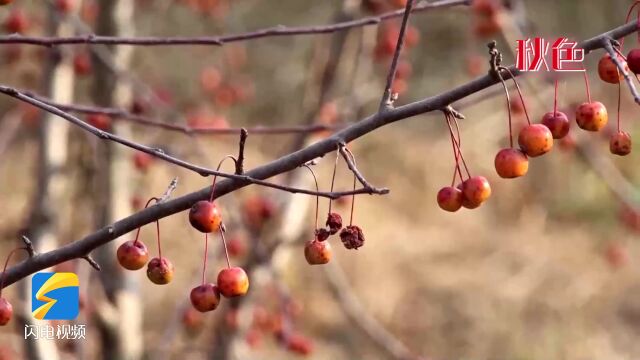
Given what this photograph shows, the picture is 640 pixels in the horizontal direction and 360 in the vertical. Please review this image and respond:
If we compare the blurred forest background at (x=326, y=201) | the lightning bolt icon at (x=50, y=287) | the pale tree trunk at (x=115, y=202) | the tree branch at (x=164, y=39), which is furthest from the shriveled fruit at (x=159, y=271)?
the pale tree trunk at (x=115, y=202)

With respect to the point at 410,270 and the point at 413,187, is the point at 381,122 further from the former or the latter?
the point at 413,187

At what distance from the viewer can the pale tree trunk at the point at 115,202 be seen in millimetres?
2018

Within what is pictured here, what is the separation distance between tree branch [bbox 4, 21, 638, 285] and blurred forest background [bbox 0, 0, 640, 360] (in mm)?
552

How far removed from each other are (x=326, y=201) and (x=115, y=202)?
249cm

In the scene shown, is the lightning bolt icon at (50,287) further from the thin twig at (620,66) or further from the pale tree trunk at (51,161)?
the thin twig at (620,66)

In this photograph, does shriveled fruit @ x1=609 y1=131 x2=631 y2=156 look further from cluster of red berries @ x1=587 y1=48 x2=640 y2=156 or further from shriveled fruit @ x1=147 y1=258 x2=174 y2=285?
shriveled fruit @ x1=147 y1=258 x2=174 y2=285

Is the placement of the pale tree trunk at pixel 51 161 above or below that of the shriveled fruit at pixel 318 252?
above

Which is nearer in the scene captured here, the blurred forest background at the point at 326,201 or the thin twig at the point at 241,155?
the thin twig at the point at 241,155

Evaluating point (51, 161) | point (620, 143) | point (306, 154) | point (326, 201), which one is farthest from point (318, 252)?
point (326, 201)

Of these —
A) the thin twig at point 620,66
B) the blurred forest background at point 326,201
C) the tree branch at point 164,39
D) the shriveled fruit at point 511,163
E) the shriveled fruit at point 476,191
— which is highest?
the blurred forest background at point 326,201

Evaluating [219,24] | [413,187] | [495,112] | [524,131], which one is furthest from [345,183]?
[524,131]

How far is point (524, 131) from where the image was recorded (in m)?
0.87

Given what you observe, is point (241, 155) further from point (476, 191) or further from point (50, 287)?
point (50, 287)

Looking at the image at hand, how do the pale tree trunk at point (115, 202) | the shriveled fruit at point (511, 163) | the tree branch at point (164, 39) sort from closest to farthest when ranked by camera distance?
the shriveled fruit at point (511, 163) → the tree branch at point (164, 39) → the pale tree trunk at point (115, 202)
